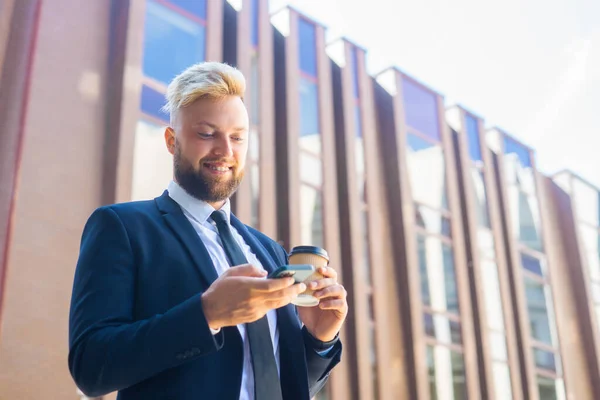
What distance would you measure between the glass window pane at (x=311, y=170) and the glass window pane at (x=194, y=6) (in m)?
2.42

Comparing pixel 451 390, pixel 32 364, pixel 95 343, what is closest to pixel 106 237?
pixel 95 343

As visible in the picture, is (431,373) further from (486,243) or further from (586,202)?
(586,202)

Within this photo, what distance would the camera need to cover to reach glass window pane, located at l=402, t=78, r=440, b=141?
11547mm

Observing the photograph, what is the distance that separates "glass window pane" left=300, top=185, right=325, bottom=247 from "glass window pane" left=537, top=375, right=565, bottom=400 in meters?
6.00

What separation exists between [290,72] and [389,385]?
4.84 m

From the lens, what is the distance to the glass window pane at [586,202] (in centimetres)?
1503

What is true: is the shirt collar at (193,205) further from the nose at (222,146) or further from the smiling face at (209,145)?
the nose at (222,146)

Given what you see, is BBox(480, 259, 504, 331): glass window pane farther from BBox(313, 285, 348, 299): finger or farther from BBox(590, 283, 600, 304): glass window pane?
BBox(313, 285, 348, 299): finger

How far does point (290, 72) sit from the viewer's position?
368 inches

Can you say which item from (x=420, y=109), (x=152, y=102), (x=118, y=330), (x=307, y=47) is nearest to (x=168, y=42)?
(x=152, y=102)

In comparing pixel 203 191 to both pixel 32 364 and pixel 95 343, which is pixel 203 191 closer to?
pixel 95 343

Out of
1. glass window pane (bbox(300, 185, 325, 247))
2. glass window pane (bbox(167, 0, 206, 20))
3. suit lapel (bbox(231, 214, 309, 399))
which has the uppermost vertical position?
glass window pane (bbox(167, 0, 206, 20))

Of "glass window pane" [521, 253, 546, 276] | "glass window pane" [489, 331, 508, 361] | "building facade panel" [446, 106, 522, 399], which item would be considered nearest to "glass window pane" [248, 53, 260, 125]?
"building facade panel" [446, 106, 522, 399]

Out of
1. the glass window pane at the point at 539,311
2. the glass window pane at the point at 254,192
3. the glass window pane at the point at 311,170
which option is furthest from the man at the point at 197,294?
the glass window pane at the point at 539,311
